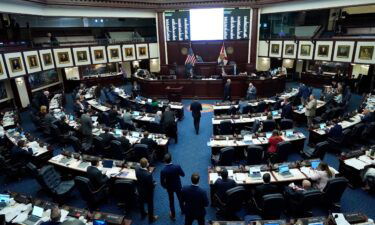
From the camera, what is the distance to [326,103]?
Result: 13000 mm

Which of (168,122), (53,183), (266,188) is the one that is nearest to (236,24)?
(168,122)

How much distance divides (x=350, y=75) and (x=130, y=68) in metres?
19.0

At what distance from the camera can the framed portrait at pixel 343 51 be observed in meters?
15.3

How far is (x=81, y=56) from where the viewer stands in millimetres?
18984

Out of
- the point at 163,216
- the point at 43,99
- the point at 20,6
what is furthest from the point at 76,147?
the point at 20,6

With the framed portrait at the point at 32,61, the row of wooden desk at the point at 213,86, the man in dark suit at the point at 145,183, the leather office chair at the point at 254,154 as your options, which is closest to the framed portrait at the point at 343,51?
the row of wooden desk at the point at 213,86

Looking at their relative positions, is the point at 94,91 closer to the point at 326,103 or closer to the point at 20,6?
the point at 20,6

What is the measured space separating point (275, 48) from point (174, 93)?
9.59 m

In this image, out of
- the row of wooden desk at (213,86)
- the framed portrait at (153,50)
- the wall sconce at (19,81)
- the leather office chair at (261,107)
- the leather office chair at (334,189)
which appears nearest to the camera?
the leather office chair at (334,189)

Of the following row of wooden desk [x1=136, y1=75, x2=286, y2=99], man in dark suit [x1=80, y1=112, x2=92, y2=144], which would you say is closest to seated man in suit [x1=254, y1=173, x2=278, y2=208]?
man in dark suit [x1=80, y1=112, x2=92, y2=144]

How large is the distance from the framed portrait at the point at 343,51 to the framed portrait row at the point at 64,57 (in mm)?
14122

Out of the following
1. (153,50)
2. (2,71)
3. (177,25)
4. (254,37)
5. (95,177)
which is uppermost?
(177,25)

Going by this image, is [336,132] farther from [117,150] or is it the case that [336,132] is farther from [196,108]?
[117,150]

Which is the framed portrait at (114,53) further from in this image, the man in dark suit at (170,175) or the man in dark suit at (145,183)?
the man in dark suit at (170,175)
